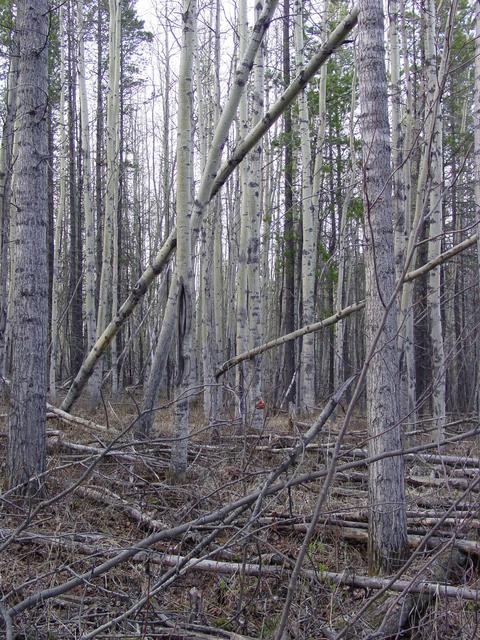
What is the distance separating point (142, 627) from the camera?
2.96m

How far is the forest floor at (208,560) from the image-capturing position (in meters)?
2.91

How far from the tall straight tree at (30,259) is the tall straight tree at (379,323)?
8.12ft

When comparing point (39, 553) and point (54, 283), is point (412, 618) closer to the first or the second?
point (39, 553)

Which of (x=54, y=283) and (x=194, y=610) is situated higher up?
(x=54, y=283)

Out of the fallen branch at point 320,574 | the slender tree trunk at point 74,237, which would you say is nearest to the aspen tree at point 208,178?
the fallen branch at point 320,574

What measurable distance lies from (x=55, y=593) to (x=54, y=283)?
37.4ft

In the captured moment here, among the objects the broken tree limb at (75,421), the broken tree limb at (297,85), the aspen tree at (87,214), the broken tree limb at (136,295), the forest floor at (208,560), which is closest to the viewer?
the forest floor at (208,560)

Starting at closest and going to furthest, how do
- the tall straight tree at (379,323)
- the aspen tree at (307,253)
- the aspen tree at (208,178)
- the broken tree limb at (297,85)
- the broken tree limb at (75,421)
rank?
the tall straight tree at (379,323)
the broken tree limb at (297,85)
the aspen tree at (208,178)
the broken tree limb at (75,421)
the aspen tree at (307,253)

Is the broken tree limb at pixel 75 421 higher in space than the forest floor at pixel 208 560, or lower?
higher

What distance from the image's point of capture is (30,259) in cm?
479

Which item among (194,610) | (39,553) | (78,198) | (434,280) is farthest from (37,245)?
(78,198)

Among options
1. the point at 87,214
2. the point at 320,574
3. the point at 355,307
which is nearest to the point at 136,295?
the point at 355,307

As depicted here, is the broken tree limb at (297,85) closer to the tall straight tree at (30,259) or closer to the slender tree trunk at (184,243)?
the slender tree trunk at (184,243)

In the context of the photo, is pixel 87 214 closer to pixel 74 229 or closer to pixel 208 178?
pixel 74 229
